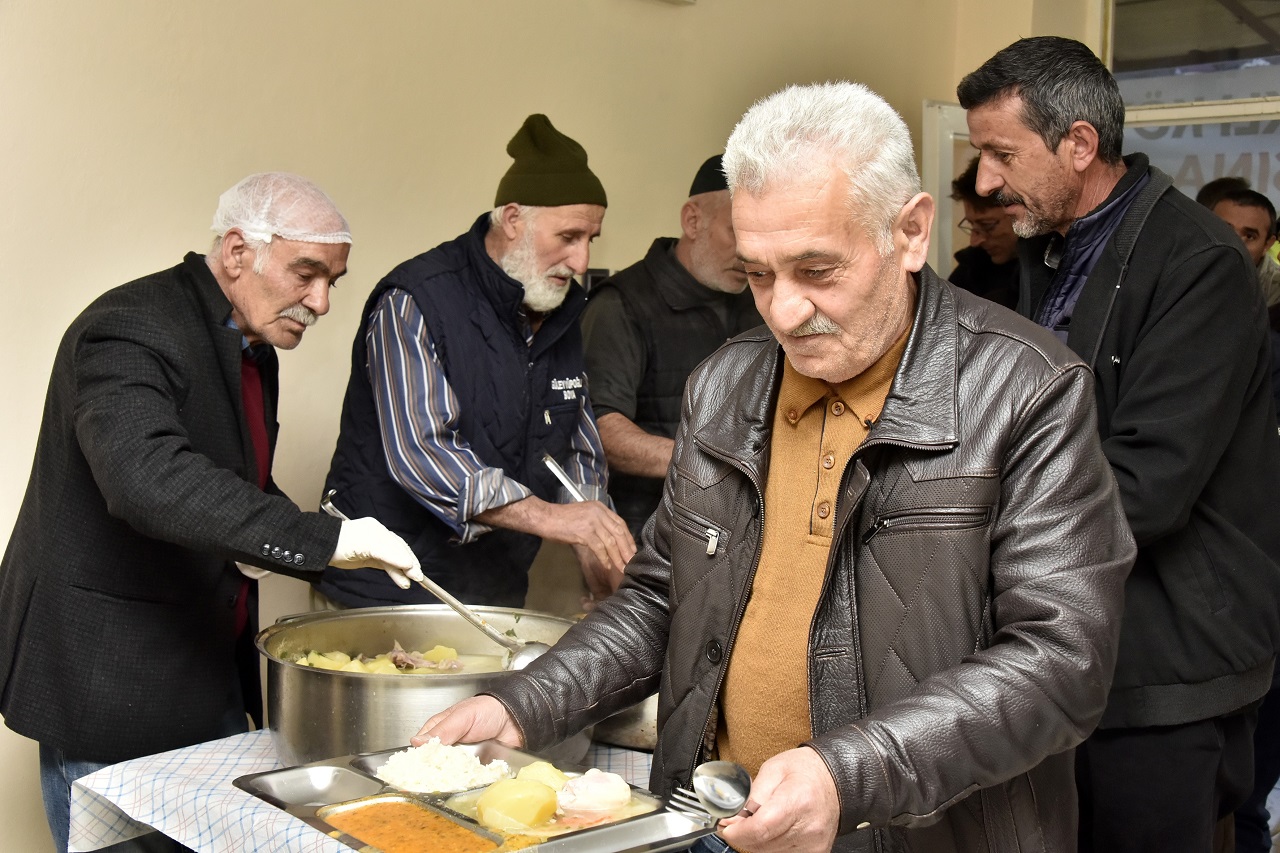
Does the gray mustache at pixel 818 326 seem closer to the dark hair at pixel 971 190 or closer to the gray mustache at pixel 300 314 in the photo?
the gray mustache at pixel 300 314

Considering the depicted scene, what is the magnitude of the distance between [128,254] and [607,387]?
4.07 feet

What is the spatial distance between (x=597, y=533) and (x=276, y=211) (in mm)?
909

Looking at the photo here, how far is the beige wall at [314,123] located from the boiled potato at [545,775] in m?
1.93

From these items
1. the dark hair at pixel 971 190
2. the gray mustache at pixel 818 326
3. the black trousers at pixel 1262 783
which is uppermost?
the gray mustache at pixel 818 326

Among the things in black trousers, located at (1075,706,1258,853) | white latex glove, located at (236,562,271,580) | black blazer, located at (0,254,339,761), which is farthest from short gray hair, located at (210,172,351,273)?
black trousers, located at (1075,706,1258,853)

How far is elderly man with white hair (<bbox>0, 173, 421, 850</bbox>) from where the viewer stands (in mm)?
2008

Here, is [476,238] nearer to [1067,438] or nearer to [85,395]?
[85,395]

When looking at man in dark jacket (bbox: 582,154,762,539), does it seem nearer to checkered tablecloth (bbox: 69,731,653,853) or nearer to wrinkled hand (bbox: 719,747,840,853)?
checkered tablecloth (bbox: 69,731,653,853)

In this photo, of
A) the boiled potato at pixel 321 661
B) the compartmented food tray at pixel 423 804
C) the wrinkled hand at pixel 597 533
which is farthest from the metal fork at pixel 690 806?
the wrinkled hand at pixel 597 533

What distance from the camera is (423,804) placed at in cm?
144

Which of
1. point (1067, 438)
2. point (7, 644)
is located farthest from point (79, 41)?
point (1067, 438)

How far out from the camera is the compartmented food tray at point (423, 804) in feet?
4.36

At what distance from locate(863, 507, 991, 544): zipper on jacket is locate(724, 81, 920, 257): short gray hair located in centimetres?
31

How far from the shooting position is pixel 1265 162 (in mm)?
5914
